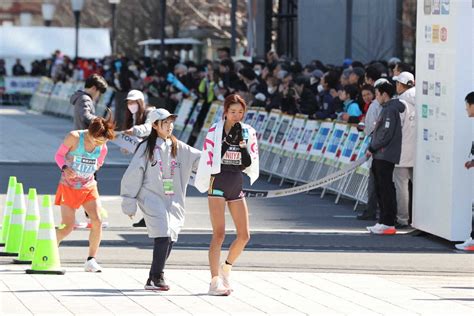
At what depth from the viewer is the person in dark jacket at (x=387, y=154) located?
651 inches

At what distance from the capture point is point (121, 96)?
36094 mm

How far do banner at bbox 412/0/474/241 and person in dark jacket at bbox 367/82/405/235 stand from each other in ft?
1.07

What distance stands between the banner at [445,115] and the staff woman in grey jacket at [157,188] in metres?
4.53

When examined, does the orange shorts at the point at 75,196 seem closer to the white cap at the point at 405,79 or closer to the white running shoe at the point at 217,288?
the white running shoe at the point at 217,288

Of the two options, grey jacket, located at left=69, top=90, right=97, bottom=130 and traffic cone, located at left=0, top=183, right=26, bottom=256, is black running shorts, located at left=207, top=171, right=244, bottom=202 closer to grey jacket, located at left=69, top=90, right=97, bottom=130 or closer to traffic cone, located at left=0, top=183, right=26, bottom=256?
traffic cone, located at left=0, top=183, right=26, bottom=256

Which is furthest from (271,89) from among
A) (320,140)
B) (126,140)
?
(126,140)

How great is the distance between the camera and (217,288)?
1155cm

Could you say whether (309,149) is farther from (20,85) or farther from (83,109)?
(20,85)

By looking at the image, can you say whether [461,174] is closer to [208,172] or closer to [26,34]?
[208,172]

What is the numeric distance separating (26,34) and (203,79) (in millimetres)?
31379

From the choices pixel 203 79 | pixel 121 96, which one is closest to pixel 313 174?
pixel 203 79

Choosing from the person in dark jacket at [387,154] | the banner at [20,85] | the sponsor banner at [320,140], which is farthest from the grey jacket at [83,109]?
the banner at [20,85]

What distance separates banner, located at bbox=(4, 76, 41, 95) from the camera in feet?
174

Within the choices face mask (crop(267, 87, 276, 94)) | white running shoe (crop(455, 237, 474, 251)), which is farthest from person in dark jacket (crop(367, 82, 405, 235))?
Result: face mask (crop(267, 87, 276, 94))
